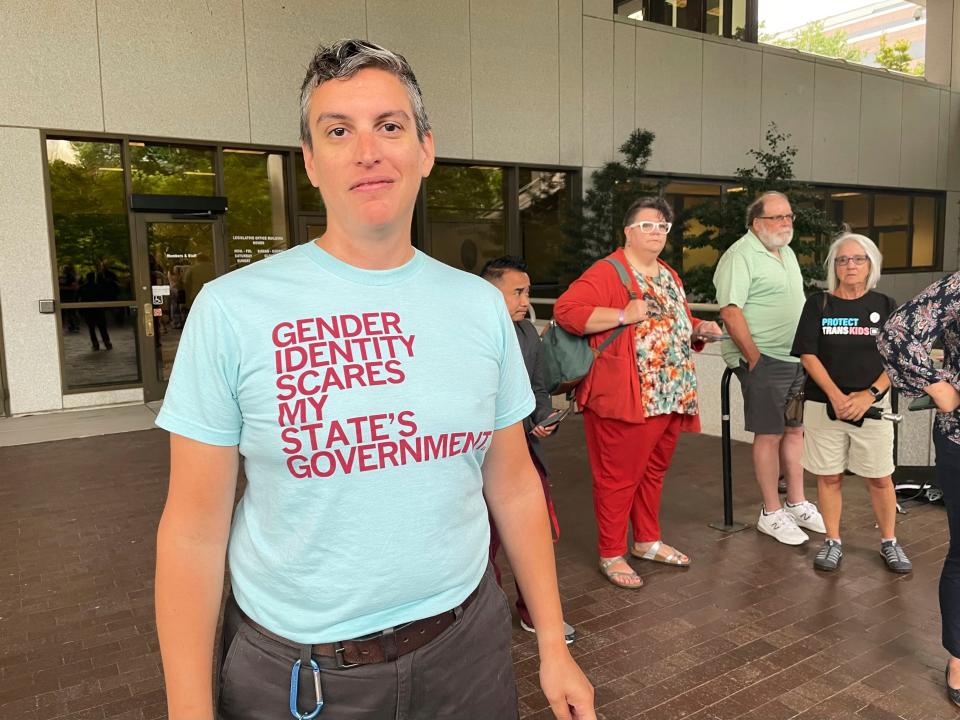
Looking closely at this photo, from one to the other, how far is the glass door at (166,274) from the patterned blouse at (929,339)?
9199 mm

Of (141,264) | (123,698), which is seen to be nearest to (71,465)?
(141,264)

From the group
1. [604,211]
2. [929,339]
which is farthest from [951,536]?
[604,211]

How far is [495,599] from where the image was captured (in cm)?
160

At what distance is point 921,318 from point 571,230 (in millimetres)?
10345

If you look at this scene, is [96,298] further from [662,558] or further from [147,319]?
[662,558]

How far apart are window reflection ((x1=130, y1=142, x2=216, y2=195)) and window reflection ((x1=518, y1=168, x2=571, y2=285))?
17.7 feet

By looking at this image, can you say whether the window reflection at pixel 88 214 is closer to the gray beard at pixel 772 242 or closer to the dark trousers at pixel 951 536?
the gray beard at pixel 772 242

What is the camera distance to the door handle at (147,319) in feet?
33.6

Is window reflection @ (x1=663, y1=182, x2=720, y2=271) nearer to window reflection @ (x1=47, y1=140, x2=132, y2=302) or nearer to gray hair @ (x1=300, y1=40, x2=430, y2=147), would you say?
window reflection @ (x1=47, y1=140, x2=132, y2=302)

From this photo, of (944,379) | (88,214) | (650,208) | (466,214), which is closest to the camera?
→ (944,379)

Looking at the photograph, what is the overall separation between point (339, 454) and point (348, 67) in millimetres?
706

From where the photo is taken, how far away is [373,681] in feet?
4.43

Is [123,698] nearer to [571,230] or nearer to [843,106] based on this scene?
[571,230]

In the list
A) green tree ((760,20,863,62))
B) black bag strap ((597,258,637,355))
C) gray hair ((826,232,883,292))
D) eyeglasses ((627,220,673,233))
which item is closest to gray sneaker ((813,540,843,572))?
gray hair ((826,232,883,292))
